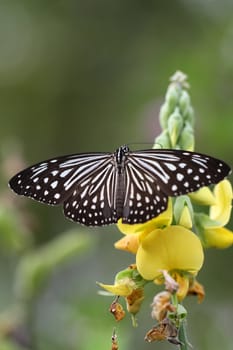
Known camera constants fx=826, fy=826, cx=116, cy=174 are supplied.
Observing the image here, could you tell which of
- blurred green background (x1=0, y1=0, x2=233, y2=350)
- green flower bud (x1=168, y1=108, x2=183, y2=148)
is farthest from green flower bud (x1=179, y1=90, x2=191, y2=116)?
blurred green background (x1=0, y1=0, x2=233, y2=350)

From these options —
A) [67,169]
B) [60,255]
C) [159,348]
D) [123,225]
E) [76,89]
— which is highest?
[76,89]

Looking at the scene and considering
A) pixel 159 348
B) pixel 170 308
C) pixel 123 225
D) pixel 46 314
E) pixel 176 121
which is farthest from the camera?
pixel 159 348

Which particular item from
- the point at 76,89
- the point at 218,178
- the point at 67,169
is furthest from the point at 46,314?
the point at 76,89

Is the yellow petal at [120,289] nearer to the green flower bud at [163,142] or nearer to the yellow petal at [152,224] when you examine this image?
the yellow petal at [152,224]

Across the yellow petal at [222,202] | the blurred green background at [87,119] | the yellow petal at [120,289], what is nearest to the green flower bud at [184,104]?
the yellow petal at [222,202]

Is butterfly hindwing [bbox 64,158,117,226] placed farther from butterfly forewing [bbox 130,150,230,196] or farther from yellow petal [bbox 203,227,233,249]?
yellow petal [bbox 203,227,233,249]

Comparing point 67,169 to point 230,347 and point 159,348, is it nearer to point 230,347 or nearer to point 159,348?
point 230,347
